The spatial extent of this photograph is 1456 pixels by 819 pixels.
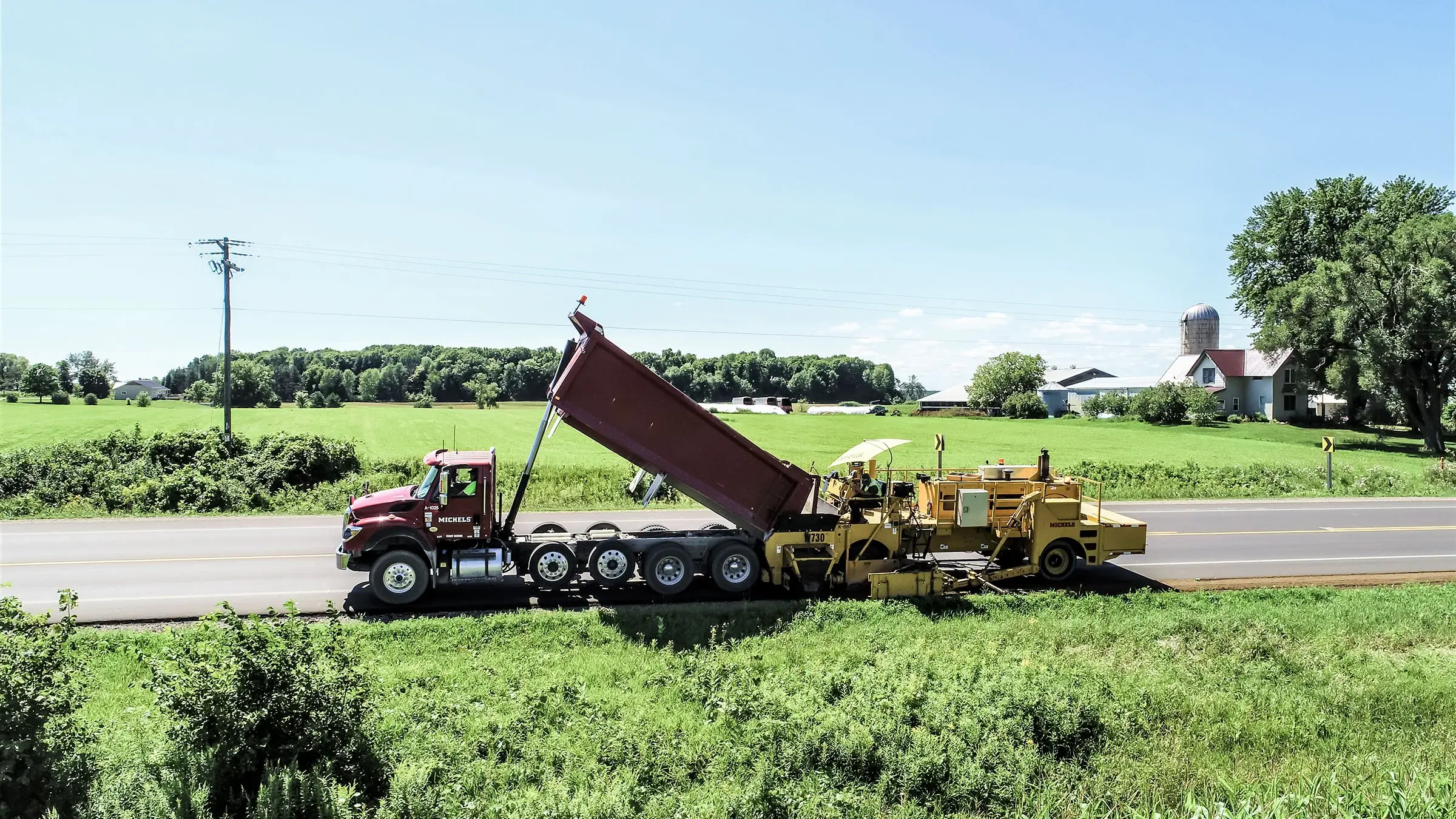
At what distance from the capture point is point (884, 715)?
7609mm

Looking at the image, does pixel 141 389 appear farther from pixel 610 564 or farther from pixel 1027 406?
pixel 610 564

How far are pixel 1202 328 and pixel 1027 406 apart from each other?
30.8 meters

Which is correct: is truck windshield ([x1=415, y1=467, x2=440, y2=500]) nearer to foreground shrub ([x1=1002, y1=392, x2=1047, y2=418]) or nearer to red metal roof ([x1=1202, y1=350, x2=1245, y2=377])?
foreground shrub ([x1=1002, y1=392, x2=1047, y2=418])

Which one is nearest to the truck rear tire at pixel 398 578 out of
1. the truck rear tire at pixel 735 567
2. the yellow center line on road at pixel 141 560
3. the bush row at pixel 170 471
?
the truck rear tire at pixel 735 567

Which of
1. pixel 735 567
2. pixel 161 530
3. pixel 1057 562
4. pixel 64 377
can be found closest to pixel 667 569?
pixel 735 567

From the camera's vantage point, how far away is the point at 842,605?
12.1 meters

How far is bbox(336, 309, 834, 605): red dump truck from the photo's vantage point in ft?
39.5

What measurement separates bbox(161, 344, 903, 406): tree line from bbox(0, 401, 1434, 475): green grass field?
31.5 feet

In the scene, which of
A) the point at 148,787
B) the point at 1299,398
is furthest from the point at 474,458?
the point at 1299,398

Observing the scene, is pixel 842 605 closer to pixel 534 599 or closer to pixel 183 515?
pixel 534 599

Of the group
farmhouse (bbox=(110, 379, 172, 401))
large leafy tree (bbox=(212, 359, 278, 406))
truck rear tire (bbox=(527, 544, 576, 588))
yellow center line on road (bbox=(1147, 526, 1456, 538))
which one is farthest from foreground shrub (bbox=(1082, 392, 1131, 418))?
farmhouse (bbox=(110, 379, 172, 401))

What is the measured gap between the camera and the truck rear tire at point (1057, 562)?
14.0 metres

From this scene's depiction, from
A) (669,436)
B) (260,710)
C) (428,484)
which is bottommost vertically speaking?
(260,710)

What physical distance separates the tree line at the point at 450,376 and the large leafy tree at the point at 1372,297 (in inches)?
1862
